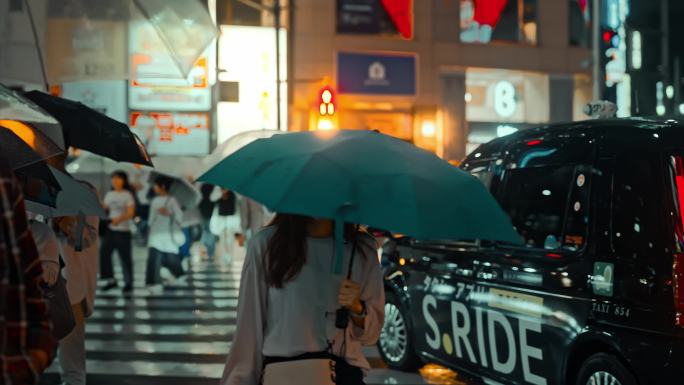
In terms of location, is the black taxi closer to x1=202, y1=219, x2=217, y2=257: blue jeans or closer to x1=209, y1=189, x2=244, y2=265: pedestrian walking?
x1=209, y1=189, x2=244, y2=265: pedestrian walking

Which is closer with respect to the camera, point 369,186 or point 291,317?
point 369,186

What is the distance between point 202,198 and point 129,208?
5570 mm

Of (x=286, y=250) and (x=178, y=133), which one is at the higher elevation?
(x=178, y=133)

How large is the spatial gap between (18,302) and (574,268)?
4.17 meters

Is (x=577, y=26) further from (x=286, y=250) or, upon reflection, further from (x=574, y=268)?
(x=286, y=250)

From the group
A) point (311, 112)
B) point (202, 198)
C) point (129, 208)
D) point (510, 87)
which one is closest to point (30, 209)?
point (129, 208)

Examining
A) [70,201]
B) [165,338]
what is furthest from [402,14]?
[70,201]

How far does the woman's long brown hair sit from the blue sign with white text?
26.8 m

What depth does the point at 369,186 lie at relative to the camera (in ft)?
11.5

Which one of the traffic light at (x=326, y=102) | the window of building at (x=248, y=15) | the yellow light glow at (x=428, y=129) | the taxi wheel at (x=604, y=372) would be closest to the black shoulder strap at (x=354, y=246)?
the taxi wheel at (x=604, y=372)

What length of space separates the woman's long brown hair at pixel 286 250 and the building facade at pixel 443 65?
26.4 metres

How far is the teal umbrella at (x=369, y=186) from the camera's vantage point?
346 centimetres

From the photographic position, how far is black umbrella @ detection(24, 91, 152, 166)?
243 inches

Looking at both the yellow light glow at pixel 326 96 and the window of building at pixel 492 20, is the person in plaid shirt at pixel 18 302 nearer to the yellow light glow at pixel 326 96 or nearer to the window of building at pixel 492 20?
the yellow light glow at pixel 326 96
